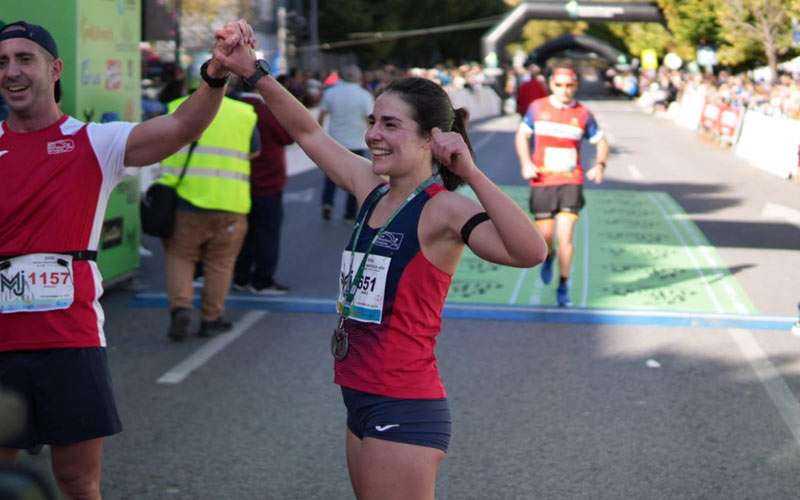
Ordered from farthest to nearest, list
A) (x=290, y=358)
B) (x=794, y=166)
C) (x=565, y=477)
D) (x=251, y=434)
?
(x=794, y=166) < (x=290, y=358) < (x=251, y=434) < (x=565, y=477)

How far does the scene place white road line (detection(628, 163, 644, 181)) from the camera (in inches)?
922

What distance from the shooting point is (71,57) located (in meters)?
9.33

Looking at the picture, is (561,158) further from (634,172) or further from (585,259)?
(634,172)

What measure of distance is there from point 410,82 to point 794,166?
21.0m

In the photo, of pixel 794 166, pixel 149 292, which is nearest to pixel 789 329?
pixel 149 292

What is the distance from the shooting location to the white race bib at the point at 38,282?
13.0 feet

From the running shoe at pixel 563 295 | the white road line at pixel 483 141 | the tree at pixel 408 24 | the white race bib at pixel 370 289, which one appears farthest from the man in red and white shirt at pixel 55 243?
the tree at pixel 408 24

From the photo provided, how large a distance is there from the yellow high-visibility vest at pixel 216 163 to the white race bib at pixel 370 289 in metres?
5.08

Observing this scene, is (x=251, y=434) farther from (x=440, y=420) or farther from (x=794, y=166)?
(x=794, y=166)

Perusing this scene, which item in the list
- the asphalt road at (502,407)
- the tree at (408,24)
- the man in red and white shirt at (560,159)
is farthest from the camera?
the tree at (408,24)

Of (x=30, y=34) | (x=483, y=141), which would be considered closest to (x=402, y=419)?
(x=30, y=34)

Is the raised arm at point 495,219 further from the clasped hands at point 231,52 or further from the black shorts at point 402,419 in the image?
the clasped hands at point 231,52

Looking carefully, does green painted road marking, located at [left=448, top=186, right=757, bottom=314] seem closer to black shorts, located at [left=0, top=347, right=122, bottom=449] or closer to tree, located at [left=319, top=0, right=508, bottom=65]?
black shorts, located at [left=0, top=347, right=122, bottom=449]

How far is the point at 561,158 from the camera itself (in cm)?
1010
